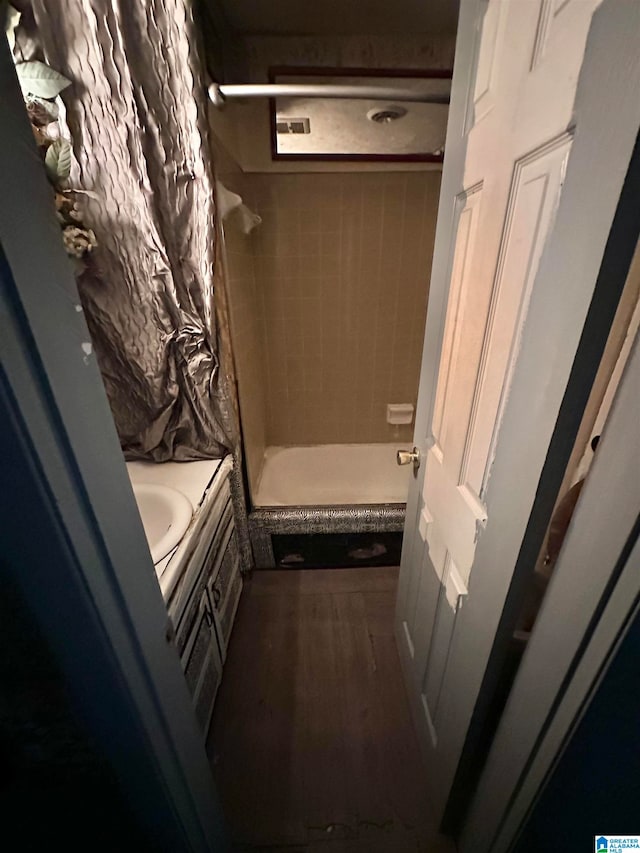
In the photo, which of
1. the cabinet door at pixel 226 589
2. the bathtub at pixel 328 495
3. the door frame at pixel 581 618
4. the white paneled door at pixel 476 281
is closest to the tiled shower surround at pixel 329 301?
the bathtub at pixel 328 495

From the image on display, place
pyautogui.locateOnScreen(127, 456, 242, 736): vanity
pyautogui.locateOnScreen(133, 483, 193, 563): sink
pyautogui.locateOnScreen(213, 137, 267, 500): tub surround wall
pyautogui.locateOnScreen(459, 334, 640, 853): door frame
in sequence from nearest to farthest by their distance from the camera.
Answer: pyautogui.locateOnScreen(459, 334, 640, 853): door frame → pyautogui.locateOnScreen(127, 456, 242, 736): vanity → pyautogui.locateOnScreen(133, 483, 193, 563): sink → pyautogui.locateOnScreen(213, 137, 267, 500): tub surround wall

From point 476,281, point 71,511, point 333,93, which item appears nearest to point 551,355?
point 476,281

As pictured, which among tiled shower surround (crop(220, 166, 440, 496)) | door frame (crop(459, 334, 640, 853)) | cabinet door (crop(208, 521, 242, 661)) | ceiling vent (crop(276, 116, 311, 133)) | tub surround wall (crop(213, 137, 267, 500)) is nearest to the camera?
door frame (crop(459, 334, 640, 853))

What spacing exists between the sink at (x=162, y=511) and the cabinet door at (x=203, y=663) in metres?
0.24

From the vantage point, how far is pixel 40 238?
33 centimetres

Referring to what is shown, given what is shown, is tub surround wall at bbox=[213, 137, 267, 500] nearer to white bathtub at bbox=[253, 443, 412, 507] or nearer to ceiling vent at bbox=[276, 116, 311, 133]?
white bathtub at bbox=[253, 443, 412, 507]

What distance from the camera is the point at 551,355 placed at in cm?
49

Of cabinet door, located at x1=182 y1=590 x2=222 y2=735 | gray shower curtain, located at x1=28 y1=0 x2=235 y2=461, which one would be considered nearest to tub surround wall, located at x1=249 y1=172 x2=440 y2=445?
gray shower curtain, located at x1=28 y1=0 x2=235 y2=461

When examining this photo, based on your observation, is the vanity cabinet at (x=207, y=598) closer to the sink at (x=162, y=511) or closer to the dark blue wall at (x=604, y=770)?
the sink at (x=162, y=511)

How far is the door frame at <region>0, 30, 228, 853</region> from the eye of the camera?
1.01 ft

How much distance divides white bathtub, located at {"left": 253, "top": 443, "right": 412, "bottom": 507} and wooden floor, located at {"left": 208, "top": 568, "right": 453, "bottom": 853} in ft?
1.74

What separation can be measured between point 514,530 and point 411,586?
74 cm

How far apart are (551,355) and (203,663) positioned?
4.11 feet

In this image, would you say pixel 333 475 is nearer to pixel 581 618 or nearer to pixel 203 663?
pixel 203 663
